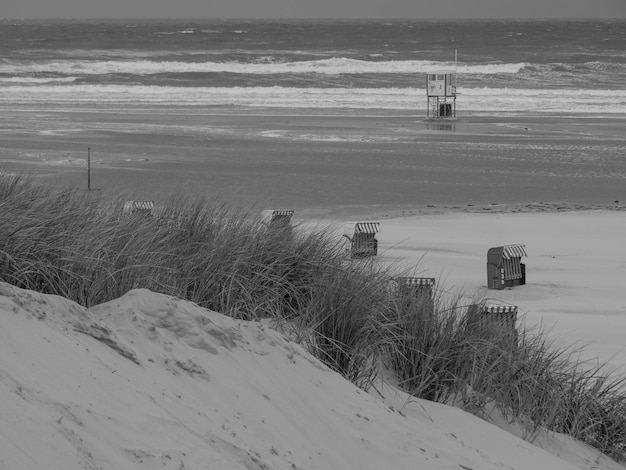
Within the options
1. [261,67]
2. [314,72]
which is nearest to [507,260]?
[314,72]

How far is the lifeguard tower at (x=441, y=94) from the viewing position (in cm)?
3644

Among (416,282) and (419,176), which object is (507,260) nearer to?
(416,282)

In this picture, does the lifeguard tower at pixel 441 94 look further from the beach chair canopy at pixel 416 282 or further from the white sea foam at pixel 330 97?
the beach chair canopy at pixel 416 282

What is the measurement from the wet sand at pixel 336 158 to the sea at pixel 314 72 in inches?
280

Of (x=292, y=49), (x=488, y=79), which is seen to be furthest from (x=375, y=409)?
(x=292, y=49)

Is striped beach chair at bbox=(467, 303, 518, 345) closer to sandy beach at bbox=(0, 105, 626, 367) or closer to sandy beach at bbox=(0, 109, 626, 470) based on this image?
sandy beach at bbox=(0, 109, 626, 470)

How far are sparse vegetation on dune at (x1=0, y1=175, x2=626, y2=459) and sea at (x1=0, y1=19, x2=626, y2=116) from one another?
106ft

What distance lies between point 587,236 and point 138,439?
11622 mm

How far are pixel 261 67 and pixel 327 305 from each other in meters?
58.1

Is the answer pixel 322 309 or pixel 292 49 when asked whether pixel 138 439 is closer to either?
pixel 322 309

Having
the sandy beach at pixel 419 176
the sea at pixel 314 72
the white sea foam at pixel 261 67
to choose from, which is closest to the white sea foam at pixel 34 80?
the sea at pixel 314 72

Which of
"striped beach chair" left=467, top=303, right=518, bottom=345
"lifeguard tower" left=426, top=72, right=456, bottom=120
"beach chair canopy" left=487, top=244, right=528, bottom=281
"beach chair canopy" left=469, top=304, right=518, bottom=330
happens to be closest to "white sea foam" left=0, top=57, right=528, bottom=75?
"lifeguard tower" left=426, top=72, right=456, bottom=120

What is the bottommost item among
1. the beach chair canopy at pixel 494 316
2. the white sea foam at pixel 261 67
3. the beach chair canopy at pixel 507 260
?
the beach chair canopy at pixel 507 260

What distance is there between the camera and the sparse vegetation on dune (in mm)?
5367
